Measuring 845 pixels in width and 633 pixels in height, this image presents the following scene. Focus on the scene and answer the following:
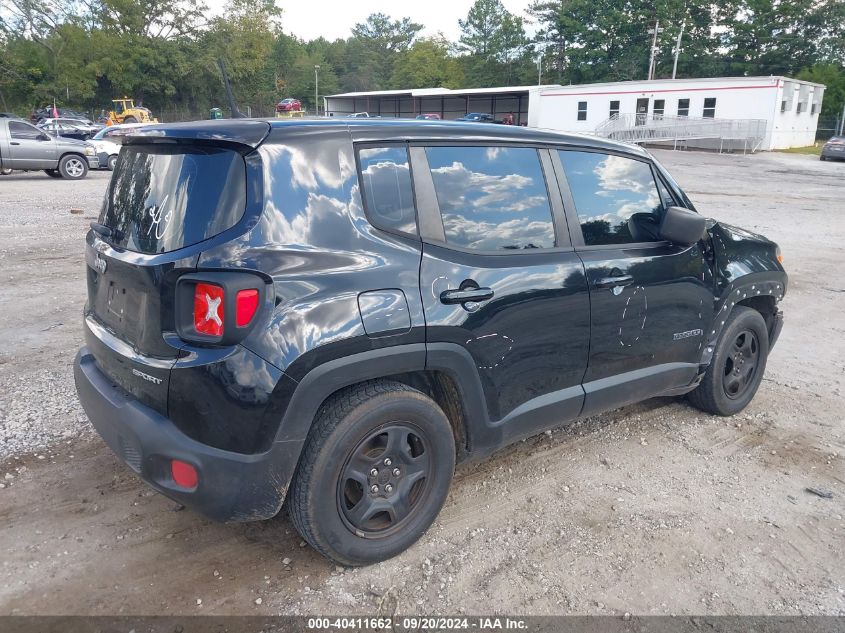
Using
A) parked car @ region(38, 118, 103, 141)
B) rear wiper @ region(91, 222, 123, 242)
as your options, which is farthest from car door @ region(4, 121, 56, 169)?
rear wiper @ region(91, 222, 123, 242)

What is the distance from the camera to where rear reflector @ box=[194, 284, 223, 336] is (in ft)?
8.04

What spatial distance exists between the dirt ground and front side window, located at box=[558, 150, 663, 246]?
4.47 feet

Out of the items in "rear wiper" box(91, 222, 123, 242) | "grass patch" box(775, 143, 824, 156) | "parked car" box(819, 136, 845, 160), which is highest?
"rear wiper" box(91, 222, 123, 242)

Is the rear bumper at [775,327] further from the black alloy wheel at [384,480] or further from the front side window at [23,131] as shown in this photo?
the front side window at [23,131]

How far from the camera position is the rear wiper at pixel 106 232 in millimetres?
2953

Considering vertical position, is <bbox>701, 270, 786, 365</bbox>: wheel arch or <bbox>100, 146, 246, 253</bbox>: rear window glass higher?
<bbox>100, 146, 246, 253</bbox>: rear window glass

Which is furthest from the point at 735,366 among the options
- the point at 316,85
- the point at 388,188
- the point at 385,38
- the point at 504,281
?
the point at 385,38

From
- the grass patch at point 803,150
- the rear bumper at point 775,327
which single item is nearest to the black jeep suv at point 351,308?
the rear bumper at point 775,327

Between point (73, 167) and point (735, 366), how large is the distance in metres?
19.5

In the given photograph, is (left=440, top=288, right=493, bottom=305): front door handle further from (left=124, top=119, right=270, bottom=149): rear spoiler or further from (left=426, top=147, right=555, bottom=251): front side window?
(left=124, top=119, right=270, bottom=149): rear spoiler

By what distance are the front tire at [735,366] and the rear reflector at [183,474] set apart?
10.8ft

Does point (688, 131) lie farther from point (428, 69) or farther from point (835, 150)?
point (428, 69)

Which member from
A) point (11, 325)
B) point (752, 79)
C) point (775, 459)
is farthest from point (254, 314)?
point (752, 79)

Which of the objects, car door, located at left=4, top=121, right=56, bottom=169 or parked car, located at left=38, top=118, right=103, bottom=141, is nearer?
car door, located at left=4, top=121, right=56, bottom=169
